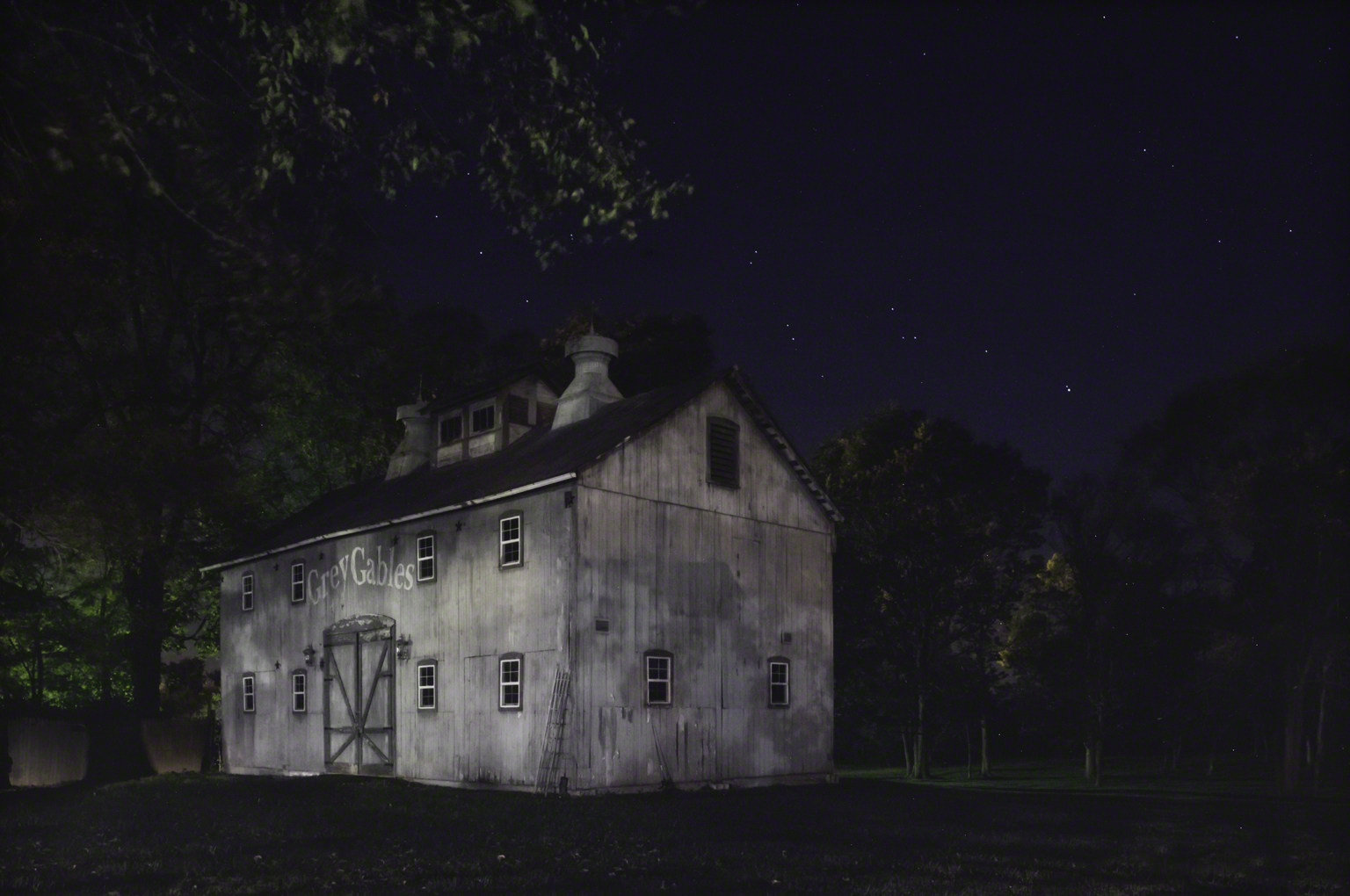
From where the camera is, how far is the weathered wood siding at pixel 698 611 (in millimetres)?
23203

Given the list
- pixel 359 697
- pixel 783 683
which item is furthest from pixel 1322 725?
pixel 359 697

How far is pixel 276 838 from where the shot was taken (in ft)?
50.9

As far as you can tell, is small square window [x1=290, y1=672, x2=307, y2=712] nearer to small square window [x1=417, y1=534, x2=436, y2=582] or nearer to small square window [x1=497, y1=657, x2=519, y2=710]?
small square window [x1=417, y1=534, x2=436, y2=582]

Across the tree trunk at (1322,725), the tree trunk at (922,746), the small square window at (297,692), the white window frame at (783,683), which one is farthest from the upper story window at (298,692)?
the tree trunk at (1322,725)

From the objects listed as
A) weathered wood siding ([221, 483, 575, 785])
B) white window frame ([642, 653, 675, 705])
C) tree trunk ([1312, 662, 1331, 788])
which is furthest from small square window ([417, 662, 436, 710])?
tree trunk ([1312, 662, 1331, 788])

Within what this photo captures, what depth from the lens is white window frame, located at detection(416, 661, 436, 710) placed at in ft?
86.0

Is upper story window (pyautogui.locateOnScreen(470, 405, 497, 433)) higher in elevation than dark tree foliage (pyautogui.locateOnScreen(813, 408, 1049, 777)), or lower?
higher

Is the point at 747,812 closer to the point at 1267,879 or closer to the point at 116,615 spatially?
the point at 1267,879

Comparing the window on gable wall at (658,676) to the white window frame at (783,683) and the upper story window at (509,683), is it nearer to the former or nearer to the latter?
the upper story window at (509,683)

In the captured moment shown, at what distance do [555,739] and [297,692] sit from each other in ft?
36.5

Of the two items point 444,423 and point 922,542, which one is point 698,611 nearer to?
point 444,423

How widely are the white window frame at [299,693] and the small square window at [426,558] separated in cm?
601

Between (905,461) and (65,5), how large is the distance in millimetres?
37105

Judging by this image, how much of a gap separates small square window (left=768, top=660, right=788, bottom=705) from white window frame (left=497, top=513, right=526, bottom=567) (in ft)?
20.3
